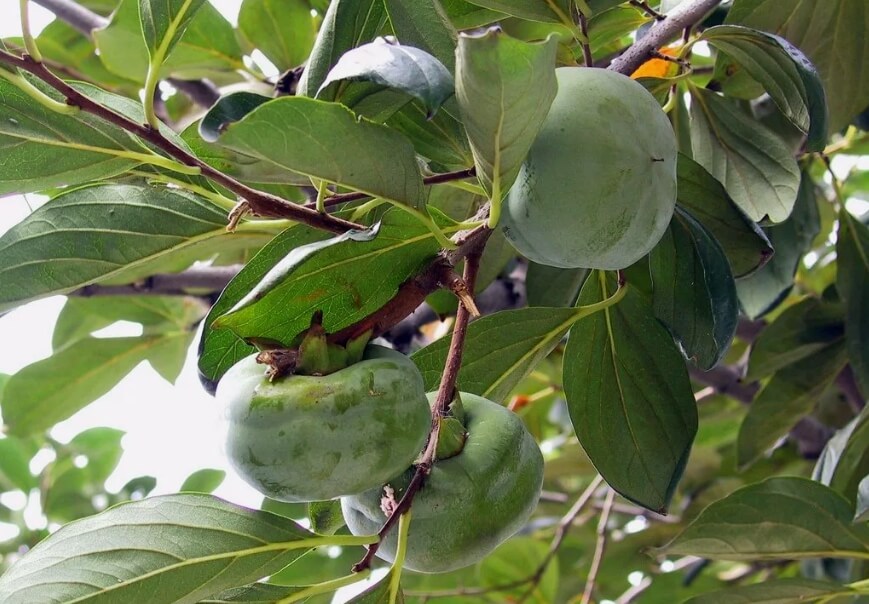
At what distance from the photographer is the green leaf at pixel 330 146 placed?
45cm

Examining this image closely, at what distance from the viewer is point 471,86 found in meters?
0.46

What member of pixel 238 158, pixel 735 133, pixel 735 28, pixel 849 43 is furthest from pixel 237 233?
pixel 849 43

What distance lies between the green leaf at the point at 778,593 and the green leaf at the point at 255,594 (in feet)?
1.41

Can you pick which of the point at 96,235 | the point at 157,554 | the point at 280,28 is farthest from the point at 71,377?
the point at 157,554

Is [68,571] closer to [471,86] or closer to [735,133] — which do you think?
[471,86]

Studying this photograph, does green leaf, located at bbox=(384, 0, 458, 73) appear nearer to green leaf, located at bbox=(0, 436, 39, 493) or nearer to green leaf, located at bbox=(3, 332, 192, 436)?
green leaf, located at bbox=(3, 332, 192, 436)

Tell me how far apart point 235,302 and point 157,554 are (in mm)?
178

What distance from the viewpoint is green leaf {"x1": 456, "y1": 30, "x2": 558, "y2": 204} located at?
17.5 inches

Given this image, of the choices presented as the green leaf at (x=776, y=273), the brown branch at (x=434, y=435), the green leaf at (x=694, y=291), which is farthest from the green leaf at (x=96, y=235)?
the green leaf at (x=776, y=273)

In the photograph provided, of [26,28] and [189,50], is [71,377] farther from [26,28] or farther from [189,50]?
[26,28]

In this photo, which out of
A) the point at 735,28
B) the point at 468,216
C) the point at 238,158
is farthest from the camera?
the point at 468,216

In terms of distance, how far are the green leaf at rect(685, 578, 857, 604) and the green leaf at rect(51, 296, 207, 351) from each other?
2.77 feet

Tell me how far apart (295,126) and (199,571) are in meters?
0.27

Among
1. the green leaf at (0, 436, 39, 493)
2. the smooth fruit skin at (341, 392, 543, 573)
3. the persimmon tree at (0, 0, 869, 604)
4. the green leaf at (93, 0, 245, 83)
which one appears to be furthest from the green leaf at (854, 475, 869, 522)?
the green leaf at (0, 436, 39, 493)
